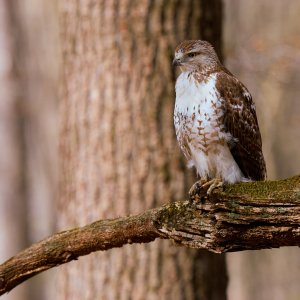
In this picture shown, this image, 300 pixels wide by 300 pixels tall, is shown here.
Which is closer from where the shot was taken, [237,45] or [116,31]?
[116,31]

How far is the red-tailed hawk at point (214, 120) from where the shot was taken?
4.96 meters

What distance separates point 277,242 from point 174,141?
98.5 inches

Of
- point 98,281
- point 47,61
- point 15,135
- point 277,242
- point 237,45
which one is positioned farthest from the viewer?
point 47,61

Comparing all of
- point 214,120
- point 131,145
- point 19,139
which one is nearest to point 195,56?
point 214,120

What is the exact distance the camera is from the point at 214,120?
494 centimetres

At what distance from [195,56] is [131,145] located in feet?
3.98

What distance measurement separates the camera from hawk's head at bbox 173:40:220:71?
524 centimetres

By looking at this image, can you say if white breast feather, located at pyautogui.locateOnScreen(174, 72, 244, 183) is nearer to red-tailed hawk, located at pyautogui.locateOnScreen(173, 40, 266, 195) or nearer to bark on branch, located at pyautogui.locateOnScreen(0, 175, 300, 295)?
red-tailed hawk, located at pyautogui.locateOnScreen(173, 40, 266, 195)

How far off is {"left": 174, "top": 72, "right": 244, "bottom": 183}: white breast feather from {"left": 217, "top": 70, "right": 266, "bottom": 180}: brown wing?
0.04 metres

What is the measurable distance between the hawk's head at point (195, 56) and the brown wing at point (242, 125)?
162mm

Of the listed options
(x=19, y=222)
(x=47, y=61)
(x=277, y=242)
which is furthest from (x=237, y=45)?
(x=47, y=61)

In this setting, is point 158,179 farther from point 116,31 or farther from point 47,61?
point 47,61

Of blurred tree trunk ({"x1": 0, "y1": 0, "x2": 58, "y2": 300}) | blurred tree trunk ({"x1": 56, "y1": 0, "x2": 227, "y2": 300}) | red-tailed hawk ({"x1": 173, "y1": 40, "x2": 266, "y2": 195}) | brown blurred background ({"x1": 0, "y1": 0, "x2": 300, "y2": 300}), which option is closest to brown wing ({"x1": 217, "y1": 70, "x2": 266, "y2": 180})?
red-tailed hawk ({"x1": 173, "y1": 40, "x2": 266, "y2": 195})

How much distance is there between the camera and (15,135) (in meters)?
13.3
